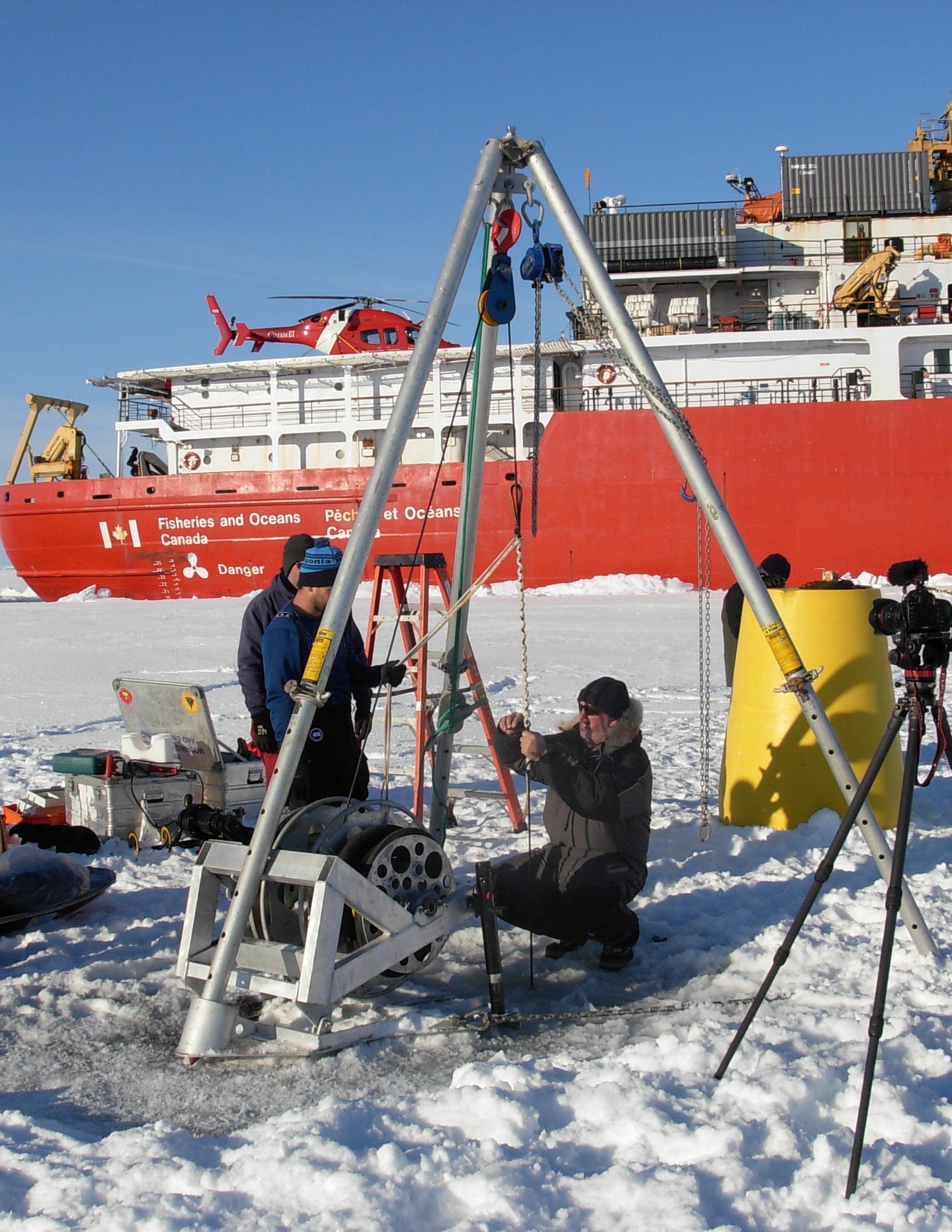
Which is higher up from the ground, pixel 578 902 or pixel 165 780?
pixel 165 780

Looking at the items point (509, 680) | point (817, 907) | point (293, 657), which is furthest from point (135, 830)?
point (509, 680)

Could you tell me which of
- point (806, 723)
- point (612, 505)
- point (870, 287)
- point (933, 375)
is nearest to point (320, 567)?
point (806, 723)

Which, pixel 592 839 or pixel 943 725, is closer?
pixel 943 725

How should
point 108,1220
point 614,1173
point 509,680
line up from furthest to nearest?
point 509,680, point 614,1173, point 108,1220

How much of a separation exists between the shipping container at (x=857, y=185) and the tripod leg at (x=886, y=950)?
71.2 feet

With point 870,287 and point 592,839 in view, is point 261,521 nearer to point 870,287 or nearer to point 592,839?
point 870,287

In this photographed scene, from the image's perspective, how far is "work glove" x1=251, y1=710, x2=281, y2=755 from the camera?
14.3 ft

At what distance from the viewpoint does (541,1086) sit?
2404 mm

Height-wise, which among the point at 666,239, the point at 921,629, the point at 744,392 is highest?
the point at 666,239

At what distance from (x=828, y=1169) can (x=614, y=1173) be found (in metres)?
0.43

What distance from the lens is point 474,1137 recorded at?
7.26 feet

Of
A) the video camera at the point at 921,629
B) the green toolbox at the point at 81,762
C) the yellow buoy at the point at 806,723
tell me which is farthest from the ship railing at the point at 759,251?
the video camera at the point at 921,629

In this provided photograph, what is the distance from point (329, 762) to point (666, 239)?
1851 centimetres

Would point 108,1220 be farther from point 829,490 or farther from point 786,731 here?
point 829,490
